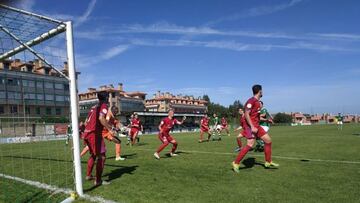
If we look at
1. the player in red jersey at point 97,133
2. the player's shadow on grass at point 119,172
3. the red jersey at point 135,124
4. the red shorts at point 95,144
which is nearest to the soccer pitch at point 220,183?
the player's shadow on grass at point 119,172

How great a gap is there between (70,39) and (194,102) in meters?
135

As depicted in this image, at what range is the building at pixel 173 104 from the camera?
126m

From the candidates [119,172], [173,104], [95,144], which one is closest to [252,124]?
[119,172]

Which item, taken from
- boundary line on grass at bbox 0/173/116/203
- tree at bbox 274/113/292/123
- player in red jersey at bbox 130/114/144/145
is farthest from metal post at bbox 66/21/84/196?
tree at bbox 274/113/292/123

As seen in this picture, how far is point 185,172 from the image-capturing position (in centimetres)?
962

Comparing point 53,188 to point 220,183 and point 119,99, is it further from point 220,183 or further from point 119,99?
point 119,99

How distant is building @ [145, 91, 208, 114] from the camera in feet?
412

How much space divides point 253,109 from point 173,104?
115903 millimetres

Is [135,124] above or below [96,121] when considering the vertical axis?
below

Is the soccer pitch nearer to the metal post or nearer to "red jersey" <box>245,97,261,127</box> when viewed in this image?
the metal post

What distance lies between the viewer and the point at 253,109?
9555mm

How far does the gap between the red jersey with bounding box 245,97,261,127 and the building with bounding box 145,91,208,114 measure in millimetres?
110687

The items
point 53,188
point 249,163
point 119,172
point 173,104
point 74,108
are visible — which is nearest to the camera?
point 74,108

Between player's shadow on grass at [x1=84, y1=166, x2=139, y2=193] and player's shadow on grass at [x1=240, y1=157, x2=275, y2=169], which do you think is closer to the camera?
player's shadow on grass at [x1=84, y1=166, x2=139, y2=193]
